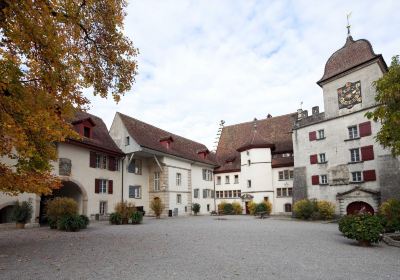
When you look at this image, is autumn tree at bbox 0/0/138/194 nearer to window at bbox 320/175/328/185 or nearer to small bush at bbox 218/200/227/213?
window at bbox 320/175/328/185

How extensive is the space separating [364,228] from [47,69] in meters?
12.5

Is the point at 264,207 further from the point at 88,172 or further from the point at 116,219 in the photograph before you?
the point at 88,172

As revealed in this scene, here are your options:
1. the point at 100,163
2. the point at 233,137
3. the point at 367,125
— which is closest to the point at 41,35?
the point at 100,163

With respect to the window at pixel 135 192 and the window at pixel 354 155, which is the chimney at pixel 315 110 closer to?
the window at pixel 354 155

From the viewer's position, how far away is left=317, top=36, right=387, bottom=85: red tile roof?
85.4 ft

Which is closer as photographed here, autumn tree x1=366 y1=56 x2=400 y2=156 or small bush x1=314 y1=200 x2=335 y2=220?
autumn tree x1=366 y1=56 x2=400 y2=156

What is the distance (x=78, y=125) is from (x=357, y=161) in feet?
76.5

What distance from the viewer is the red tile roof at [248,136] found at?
120 ft

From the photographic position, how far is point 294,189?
102 ft

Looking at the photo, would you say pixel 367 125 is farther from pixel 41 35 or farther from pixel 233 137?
pixel 41 35

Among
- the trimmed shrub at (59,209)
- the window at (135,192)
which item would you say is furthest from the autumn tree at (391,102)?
the window at (135,192)

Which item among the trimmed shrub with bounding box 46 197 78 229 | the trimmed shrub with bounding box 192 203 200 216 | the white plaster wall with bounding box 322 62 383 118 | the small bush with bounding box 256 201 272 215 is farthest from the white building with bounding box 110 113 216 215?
the white plaster wall with bounding box 322 62 383 118

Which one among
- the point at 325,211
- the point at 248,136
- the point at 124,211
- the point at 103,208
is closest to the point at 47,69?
the point at 124,211

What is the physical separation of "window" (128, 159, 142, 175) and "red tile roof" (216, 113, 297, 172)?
12.5 meters
